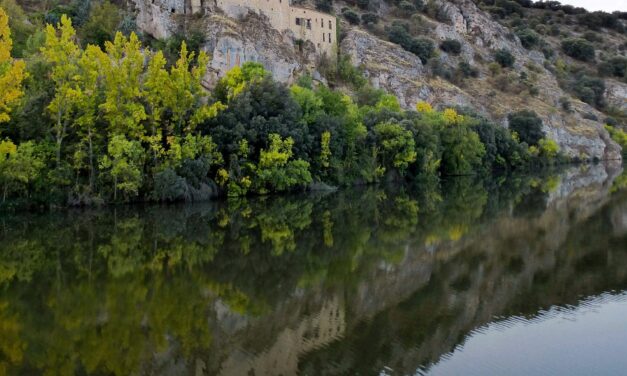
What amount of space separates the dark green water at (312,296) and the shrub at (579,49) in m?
132

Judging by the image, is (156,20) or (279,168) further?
(156,20)

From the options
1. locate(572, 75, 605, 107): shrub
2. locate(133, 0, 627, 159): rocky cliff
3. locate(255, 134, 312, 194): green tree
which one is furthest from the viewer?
locate(572, 75, 605, 107): shrub

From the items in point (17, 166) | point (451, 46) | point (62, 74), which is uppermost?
point (451, 46)

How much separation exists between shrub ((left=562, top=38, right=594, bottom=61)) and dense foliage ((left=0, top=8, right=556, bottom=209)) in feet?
381

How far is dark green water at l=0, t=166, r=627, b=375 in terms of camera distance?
1283 cm

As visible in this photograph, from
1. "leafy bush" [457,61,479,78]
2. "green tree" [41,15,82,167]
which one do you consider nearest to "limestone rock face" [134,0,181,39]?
"green tree" [41,15,82,167]

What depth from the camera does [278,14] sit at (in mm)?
80500

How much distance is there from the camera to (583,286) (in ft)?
64.1

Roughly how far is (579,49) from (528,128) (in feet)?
231

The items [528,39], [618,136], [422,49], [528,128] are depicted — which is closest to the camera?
[528,128]

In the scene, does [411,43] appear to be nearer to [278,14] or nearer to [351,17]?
[351,17]

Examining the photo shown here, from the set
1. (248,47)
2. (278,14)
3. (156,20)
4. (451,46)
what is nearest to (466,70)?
(451,46)

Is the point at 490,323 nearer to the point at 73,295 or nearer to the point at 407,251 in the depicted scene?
the point at 407,251

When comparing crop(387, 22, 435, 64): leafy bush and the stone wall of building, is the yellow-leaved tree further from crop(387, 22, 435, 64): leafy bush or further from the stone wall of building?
crop(387, 22, 435, 64): leafy bush
